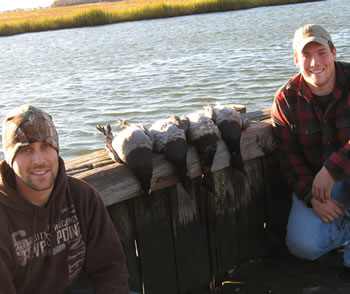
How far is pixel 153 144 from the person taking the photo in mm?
3457

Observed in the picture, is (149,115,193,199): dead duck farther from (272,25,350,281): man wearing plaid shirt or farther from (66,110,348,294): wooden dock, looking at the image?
(272,25,350,281): man wearing plaid shirt

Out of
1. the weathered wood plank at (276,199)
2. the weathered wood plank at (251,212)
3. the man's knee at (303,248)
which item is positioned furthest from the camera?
the weathered wood plank at (276,199)

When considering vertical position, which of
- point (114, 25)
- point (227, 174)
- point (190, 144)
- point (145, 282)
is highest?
point (114, 25)

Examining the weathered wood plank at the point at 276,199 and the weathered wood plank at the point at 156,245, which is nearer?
the weathered wood plank at the point at 156,245

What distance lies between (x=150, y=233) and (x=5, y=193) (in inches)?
51.2

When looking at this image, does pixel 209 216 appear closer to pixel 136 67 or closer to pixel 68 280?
pixel 68 280

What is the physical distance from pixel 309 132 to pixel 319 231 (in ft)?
2.47

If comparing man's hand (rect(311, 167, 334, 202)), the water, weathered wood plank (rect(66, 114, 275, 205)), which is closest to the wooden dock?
weathered wood plank (rect(66, 114, 275, 205))

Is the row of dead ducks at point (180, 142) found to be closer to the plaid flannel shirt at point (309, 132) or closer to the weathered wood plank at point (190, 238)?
the weathered wood plank at point (190, 238)

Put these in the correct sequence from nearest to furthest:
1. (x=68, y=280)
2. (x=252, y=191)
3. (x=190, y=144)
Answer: (x=68, y=280) < (x=190, y=144) < (x=252, y=191)

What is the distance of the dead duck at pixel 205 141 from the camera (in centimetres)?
347

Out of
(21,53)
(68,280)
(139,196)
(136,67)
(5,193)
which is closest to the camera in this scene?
(5,193)

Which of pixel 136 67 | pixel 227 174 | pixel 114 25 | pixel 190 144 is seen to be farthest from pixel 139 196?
pixel 114 25

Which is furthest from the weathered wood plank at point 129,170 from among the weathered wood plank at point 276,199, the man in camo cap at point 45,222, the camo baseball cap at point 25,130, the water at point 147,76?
the water at point 147,76
